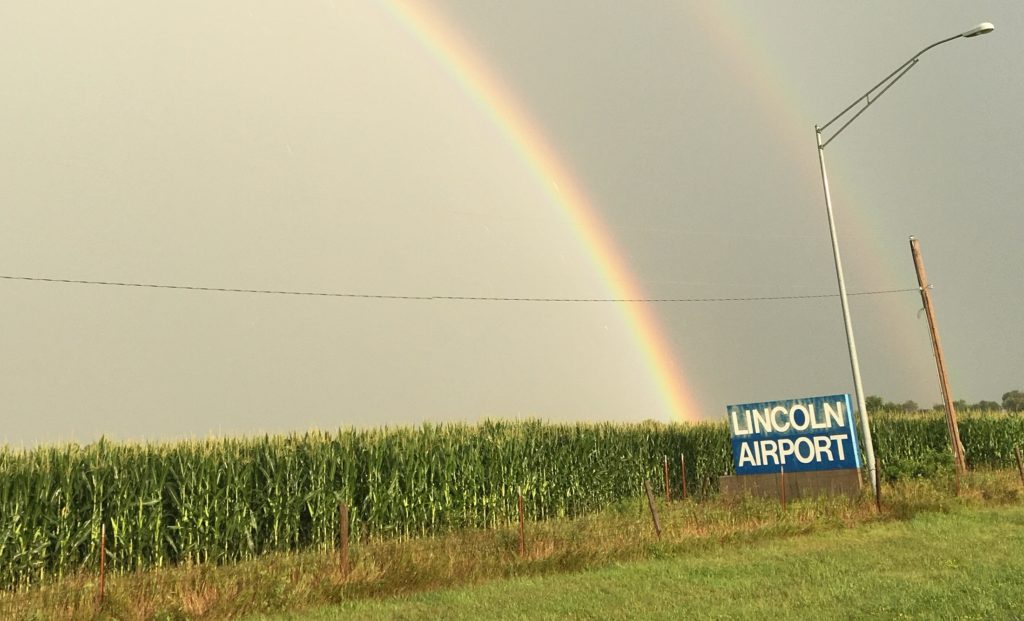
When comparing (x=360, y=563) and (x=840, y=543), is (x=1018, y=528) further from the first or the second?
(x=360, y=563)

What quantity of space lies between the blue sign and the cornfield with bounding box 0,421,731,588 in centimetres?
588

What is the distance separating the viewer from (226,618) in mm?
10445

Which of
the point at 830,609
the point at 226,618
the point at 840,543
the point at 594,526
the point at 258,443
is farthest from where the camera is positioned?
the point at 258,443

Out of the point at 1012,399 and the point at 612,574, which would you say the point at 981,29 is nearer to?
the point at 612,574

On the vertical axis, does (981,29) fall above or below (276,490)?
above

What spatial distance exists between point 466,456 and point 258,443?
6125 mm

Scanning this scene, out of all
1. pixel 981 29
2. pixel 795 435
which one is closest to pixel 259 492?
pixel 795 435

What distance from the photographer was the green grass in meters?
9.45

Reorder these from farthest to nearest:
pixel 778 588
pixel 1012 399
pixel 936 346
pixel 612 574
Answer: pixel 1012 399 < pixel 936 346 < pixel 612 574 < pixel 778 588

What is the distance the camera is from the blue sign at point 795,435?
2189cm

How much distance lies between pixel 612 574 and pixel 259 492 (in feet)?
30.4

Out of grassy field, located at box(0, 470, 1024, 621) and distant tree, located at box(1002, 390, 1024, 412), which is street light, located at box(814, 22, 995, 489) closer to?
grassy field, located at box(0, 470, 1024, 621)

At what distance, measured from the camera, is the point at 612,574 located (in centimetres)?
1266

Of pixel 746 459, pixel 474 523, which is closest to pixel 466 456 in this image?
pixel 474 523
